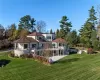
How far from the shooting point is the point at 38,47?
128ft

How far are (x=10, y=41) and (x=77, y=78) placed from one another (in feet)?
111

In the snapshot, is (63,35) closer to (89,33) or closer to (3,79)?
(89,33)

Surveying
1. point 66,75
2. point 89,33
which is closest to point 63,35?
point 89,33

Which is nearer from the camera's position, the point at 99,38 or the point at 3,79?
the point at 3,79

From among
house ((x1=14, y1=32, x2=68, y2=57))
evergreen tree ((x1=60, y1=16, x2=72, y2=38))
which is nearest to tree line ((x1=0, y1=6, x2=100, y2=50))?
evergreen tree ((x1=60, y1=16, x2=72, y2=38))

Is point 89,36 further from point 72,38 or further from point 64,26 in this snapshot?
point 64,26

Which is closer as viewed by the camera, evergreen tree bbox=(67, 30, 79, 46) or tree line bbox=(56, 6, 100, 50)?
tree line bbox=(56, 6, 100, 50)

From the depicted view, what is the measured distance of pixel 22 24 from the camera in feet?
213

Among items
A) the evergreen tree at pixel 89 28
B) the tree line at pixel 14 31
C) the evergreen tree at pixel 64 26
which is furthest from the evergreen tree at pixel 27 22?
the evergreen tree at pixel 89 28

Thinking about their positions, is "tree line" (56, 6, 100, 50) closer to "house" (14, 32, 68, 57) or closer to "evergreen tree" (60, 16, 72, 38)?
"evergreen tree" (60, 16, 72, 38)

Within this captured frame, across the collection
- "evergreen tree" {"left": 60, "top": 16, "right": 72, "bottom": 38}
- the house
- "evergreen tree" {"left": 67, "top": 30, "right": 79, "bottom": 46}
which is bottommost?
the house

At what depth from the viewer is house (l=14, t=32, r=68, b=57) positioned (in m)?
34.5

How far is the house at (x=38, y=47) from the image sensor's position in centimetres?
3451

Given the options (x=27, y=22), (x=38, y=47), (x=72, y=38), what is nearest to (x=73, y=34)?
(x=72, y=38)
